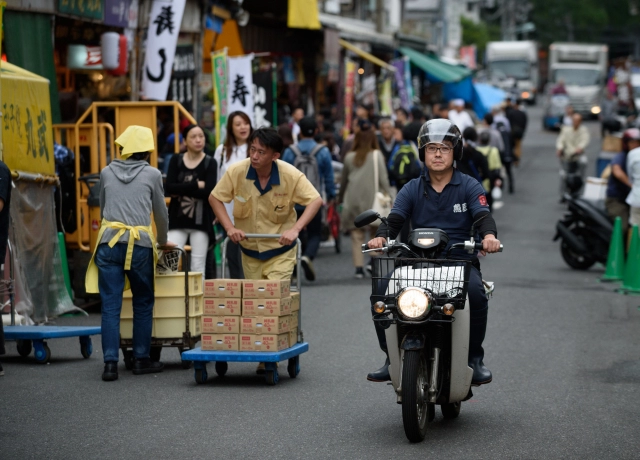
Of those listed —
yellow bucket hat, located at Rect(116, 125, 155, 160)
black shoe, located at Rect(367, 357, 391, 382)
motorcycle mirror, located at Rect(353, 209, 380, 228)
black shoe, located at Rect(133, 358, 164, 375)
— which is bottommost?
black shoe, located at Rect(133, 358, 164, 375)

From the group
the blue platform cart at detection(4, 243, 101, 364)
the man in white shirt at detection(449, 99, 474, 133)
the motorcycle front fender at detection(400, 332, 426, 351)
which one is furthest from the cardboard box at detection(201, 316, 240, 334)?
the man in white shirt at detection(449, 99, 474, 133)

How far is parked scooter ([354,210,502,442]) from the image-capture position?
625 centimetres

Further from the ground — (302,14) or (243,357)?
(302,14)

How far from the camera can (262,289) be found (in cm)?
833

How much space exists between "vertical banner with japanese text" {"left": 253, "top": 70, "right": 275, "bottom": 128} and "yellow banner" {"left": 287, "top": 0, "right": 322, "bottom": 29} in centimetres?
402

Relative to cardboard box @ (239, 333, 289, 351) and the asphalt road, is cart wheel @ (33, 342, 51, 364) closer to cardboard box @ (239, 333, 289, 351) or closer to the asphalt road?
the asphalt road

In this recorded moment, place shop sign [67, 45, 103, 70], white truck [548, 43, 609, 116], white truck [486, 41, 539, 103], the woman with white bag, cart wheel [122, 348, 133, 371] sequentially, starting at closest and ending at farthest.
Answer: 1. cart wheel [122, 348, 133, 371]
2. the woman with white bag
3. shop sign [67, 45, 103, 70]
4. white truck [548, 43, 609, 116]
5. white truck [486, 41, 539, 103]

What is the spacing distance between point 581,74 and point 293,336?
5242cm

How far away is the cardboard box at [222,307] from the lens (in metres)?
8.33

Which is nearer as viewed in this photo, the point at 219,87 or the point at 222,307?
the point at 222,307

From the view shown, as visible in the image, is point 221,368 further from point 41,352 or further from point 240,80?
point 240,80

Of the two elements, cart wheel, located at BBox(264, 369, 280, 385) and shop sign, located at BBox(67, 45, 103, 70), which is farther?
A: shop sign, located at BBox(67, 45, 103, 70)

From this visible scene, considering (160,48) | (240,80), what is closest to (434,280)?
(160,48)

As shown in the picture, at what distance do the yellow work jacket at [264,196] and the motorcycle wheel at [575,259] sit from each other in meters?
8.45
